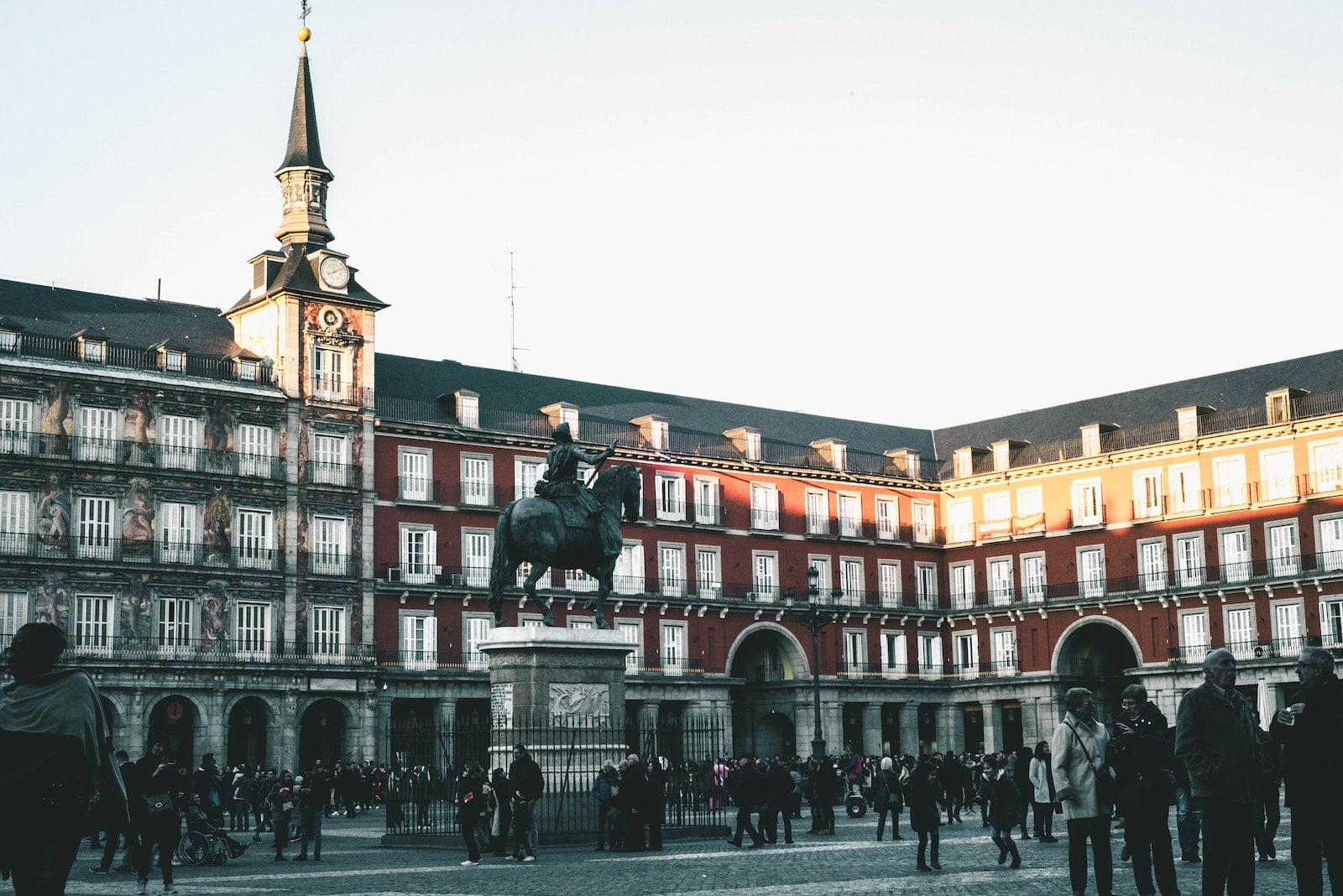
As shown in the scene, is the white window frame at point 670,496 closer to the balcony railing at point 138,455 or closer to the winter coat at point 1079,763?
the balcony railing at point 138,455

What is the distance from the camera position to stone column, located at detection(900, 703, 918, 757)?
7094cm

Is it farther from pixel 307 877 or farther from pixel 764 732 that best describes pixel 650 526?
pixel 307 877

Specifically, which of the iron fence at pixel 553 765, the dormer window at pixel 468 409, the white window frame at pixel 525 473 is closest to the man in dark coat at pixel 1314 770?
the iron fence at pixel 553 765

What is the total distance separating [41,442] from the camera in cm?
5188

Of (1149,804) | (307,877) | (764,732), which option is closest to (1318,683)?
(1149,804)

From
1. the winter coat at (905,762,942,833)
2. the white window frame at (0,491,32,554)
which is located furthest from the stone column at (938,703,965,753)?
the winter coat at (905,762,942,833)

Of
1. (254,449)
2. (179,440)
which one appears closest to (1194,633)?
(254,449)

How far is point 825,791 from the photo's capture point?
3083 centimetres

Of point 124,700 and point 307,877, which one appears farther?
point 124,700

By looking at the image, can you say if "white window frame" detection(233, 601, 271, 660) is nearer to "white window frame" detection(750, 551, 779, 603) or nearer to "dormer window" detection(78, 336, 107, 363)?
"dormer window" detection(78, 336, 107, 363)

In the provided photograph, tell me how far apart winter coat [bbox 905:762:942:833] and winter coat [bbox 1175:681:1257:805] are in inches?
380

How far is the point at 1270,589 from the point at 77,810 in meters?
60.3

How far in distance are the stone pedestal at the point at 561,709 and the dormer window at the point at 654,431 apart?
1625 inches

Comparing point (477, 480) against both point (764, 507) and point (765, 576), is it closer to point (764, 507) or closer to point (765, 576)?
point (764, 507)
